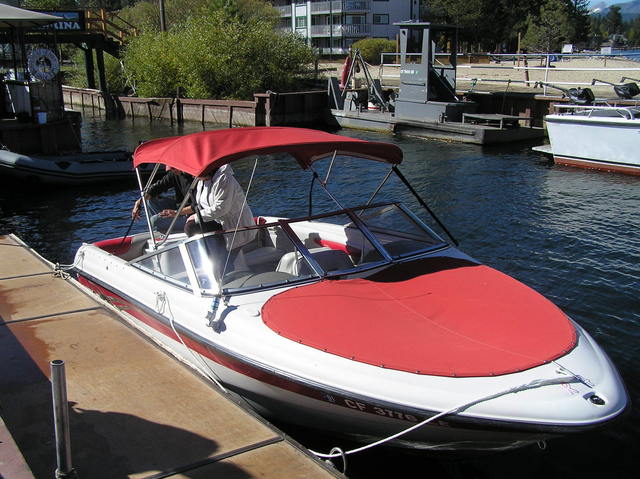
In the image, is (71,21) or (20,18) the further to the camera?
(71,21)

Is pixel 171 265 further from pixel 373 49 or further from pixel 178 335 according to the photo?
pixel 373 49

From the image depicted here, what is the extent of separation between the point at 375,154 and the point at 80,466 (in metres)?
4.39

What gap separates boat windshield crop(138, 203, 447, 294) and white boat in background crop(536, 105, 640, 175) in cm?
1315

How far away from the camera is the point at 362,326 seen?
5145 mm

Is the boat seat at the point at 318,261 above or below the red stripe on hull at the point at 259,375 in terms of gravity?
above

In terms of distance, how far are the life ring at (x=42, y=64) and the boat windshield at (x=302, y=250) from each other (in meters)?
14.5

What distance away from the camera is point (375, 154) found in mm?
7055

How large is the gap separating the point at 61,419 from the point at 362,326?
241 cm

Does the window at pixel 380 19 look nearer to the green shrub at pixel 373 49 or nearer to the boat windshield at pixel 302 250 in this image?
the green shrub at pixel 373 49

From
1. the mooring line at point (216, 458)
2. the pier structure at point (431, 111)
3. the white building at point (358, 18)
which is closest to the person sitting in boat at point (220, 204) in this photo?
the mooring line at point (216, 458)

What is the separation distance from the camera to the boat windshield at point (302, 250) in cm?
595

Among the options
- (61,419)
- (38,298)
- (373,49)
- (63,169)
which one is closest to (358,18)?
(373,49)

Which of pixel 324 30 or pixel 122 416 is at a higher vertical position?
pixel 324 30

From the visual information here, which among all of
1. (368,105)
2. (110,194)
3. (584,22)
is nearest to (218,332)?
(110,194)
